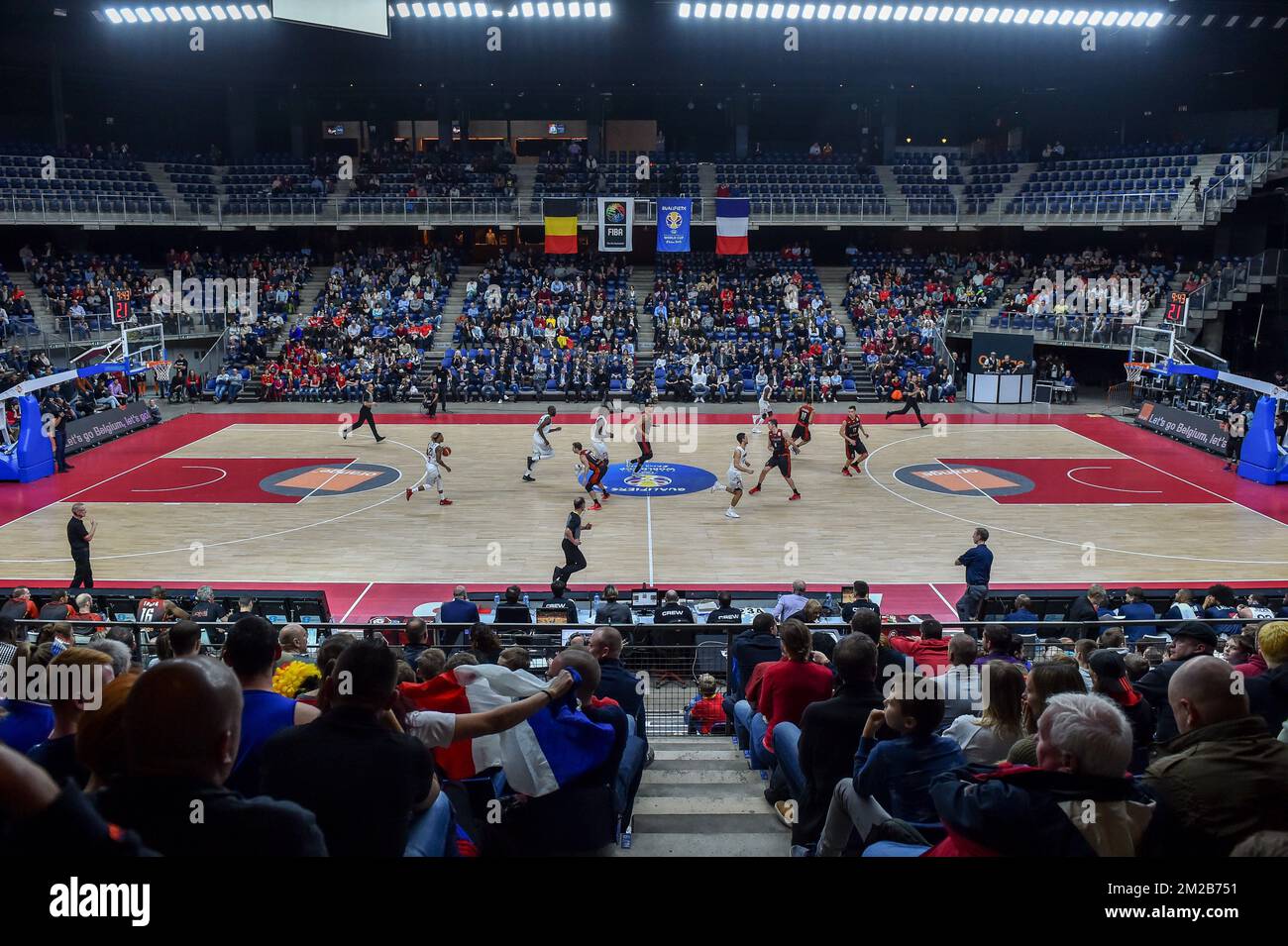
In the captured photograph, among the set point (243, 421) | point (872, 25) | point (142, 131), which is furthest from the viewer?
point (142, 131)

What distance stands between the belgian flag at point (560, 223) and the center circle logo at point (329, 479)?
17285mm

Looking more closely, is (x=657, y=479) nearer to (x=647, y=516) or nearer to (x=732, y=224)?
(x=647, y=516)

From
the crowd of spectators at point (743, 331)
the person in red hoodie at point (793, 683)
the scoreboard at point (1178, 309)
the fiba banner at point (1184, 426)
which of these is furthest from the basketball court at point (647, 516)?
the person in red hoodie at point (793, 683)

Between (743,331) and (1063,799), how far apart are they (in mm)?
36317

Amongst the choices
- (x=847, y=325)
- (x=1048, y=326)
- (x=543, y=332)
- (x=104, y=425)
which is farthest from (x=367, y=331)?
(x=1048, y=326)

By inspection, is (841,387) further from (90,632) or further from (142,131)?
(142,131)

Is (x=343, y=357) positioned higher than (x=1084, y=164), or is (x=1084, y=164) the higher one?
(x=1084, y=164)

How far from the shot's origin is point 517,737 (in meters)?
4.84

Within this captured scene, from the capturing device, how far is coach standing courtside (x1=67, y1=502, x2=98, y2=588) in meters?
15.1

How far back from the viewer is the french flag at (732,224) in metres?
39.8

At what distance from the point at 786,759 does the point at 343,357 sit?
1337 inches

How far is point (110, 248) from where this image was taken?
43219 mm

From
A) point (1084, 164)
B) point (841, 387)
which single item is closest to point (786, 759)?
point (841, 387)

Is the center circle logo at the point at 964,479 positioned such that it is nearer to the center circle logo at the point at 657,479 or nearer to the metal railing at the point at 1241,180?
the center circle logo at the point at 657,479
